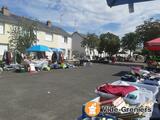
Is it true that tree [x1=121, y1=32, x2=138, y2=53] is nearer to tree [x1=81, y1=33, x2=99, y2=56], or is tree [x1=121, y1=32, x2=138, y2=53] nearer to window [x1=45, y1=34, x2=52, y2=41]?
tree [x1=81, y1=33, x2=99, y2=56]

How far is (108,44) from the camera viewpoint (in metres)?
58.9

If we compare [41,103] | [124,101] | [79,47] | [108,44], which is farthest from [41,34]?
[124,101]

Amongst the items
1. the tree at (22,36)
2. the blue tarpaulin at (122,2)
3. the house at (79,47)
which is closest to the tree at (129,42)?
the house at (79,47)

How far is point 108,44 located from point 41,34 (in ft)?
84.2

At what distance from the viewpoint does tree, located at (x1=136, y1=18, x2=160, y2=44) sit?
44156mm

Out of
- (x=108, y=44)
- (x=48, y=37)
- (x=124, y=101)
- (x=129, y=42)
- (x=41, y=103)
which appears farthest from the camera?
(x=129, y=42)

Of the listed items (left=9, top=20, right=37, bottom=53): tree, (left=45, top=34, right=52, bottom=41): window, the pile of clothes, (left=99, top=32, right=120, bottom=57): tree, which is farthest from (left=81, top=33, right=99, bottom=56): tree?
the pile of clothes

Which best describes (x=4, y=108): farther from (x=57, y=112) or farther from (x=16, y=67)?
(x=16, y=67)

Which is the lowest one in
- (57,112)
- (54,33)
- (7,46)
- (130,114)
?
(57,112)

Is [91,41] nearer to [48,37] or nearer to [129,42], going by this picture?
[48,37]

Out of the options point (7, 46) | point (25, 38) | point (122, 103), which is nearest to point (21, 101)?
point (122, 103)

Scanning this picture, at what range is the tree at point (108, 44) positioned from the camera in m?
59.0

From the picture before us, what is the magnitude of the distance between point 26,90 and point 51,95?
1.53 meters

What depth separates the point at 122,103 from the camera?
439 cm
